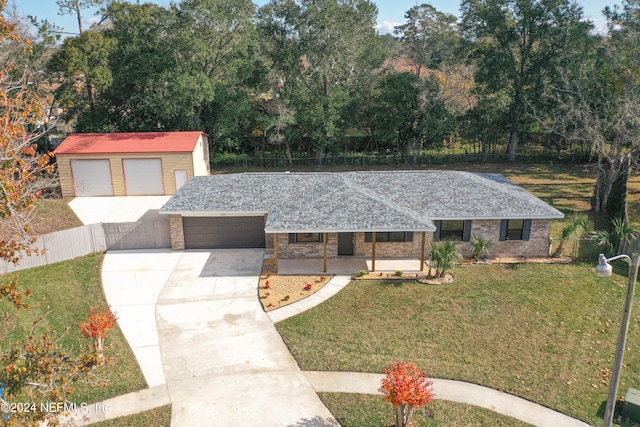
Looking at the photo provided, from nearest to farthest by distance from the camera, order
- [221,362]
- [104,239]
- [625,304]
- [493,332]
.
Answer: [625,304]
[221,362]
[493,332]
[104,239]

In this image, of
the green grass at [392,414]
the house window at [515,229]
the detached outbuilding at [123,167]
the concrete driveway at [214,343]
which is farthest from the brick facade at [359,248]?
the detached outbuilding at [123,167]

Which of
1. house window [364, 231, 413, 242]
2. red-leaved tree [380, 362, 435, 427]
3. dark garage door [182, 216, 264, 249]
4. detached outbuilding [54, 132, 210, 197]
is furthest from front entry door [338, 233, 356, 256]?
detached outbuilding [54, 132, 210, 197]

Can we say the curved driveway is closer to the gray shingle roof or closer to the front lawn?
the front lawn

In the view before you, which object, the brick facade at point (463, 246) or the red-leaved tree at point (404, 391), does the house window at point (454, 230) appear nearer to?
the brick facade at point (463, 246)

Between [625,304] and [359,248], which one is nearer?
[625,304]

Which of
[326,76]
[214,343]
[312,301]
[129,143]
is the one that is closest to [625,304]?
[312,301]

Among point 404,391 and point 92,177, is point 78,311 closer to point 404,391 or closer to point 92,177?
point 404,391
